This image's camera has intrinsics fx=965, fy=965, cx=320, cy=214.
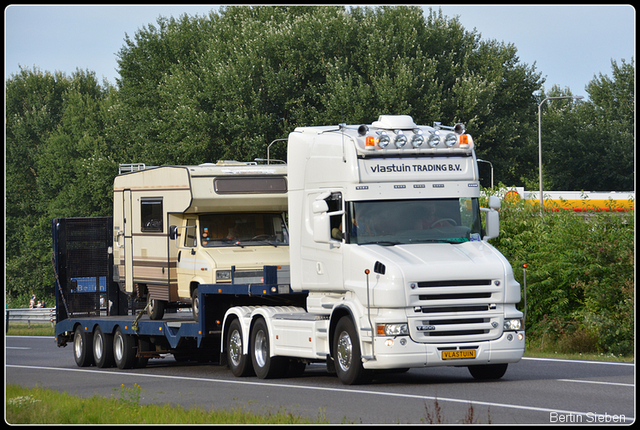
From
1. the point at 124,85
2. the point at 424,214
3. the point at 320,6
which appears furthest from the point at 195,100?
the point at 424,214

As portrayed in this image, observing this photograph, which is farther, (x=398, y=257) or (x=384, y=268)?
(x=398, y=257)

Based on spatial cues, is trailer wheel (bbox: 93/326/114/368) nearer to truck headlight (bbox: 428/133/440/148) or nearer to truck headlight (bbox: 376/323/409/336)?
truck headlight (bbox: 376/323/409/336)

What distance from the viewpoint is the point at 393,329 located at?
1300 cm

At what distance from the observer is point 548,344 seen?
71.2ft

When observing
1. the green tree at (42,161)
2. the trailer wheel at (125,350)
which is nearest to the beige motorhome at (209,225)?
the trailer wheel at (125,350)

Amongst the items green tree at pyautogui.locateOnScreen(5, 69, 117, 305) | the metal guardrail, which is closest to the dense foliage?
green tree at pyautogui.locateOnScreen(5, 69, 117, 305)

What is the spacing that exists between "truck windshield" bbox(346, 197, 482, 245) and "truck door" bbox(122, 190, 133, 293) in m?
7.85

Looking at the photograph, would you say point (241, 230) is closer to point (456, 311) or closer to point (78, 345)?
point (78, 345)

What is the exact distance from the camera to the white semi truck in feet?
43.0

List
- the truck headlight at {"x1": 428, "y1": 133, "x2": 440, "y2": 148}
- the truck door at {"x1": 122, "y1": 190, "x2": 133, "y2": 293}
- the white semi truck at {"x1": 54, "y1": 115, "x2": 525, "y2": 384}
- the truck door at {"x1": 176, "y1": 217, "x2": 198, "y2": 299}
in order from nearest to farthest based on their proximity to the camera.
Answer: the white semi truck at {"x1": 54, "y1": 115, "x2": 525, "y2": 384}
the truck headlight at {"x1": 428, "y1": 133, "x2": 440, "y2": 148}
the truck door at {"x1": 176, "y1": 217, "x2": 198, "y2": 299}
the truck door at {"x1": 122, "y1": 190, "x2": 133, "y2": 293}

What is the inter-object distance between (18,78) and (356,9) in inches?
1589

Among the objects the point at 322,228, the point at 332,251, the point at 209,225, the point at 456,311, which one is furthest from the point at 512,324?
the point at 209,225

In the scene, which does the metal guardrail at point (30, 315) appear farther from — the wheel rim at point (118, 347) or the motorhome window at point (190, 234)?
the motorhome window at point (190, 234)

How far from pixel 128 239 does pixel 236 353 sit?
522cm
